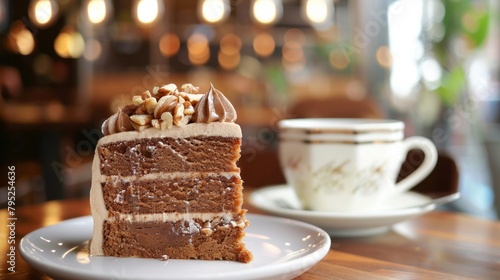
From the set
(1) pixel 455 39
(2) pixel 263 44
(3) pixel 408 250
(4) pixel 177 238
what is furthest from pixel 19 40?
(3) pixel 408 250

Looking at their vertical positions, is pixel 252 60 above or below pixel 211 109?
below

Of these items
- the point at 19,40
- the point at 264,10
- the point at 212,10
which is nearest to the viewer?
the point at 212,10

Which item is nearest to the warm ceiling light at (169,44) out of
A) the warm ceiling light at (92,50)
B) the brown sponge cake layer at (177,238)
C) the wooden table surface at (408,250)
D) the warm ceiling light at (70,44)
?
the warm ceiling light at (92,50)

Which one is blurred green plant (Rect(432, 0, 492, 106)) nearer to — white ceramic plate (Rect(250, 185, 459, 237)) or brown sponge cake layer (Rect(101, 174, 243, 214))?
white ceramic plate (Rect(250, 185, 459, 237))

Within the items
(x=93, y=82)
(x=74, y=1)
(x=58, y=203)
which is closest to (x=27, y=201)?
(x=58, y=203)

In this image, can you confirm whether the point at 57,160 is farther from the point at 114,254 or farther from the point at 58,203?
the point at 114,254

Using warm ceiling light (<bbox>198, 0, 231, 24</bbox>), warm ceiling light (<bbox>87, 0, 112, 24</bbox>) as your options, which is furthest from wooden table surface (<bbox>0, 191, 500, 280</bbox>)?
warm ceiling light (<bbox>198, 0, 231, 24</bbox>)

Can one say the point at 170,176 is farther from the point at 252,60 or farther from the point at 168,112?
the point at 252,60

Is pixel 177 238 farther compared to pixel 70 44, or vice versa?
pixel 70 44
